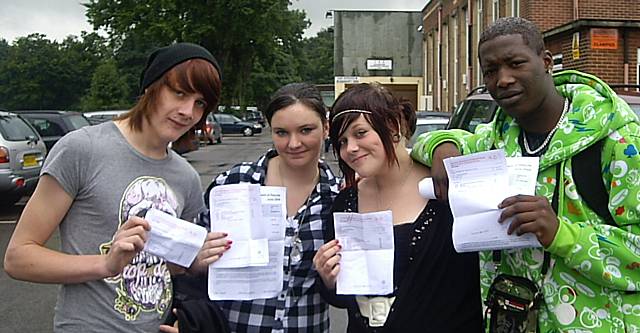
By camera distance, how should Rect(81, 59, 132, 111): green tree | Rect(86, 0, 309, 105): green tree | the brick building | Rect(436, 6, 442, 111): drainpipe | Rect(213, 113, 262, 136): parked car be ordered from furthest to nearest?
Rect(81, 59, 132, 111): green tree, Rect(213, 113, 262, 136): parked car, Rect(86, 0, 309, 105): green tree, Rect(436, 6, 442, 111): drainpipe, the brick building

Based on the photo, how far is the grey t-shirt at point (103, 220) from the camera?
85.7 inches

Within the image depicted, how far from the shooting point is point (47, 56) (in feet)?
254

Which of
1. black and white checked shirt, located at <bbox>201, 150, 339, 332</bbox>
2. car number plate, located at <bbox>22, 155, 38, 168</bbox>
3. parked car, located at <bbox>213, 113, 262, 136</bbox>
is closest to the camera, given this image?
black and white checked shirt, located at <bbox>201, 150, 339, 332</bbox>

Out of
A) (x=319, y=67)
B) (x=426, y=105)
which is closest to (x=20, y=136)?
(x=426, y=105)

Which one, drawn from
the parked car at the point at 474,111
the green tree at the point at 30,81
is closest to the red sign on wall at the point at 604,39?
the parked car at the point at 474,111

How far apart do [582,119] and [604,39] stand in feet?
43.1

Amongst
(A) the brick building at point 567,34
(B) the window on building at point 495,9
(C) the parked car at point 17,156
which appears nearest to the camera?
(C) the parked car at point 17,156

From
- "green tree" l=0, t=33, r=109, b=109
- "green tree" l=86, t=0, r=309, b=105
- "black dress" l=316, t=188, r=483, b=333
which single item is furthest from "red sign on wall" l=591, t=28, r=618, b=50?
"green tree" l=0, t=33, r=109, b=109

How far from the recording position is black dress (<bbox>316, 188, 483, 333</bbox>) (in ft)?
7.61

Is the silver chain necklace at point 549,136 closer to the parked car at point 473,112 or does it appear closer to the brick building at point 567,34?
the brick building at point 567,34

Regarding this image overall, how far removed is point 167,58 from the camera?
2.35m

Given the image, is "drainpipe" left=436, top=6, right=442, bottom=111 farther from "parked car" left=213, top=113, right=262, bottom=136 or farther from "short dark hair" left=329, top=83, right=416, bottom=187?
"short dark hair" left=329, top=83, right=416, bottom=187

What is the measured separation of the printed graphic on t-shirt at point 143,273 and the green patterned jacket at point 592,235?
1245 millimetres

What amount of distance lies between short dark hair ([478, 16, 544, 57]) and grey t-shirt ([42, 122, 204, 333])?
1.29 metres
